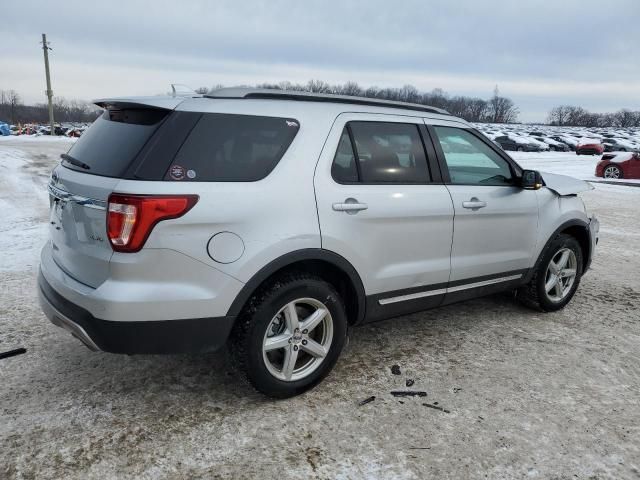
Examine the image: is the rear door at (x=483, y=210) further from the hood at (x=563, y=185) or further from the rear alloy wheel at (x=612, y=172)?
the rear alloy wheel at (x=612, y=172)

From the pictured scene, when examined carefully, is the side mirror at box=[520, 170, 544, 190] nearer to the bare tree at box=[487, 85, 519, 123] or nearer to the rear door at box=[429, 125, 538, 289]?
the rear door at box=[429, 125, 538, 289]

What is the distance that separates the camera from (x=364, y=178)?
3.42 meters

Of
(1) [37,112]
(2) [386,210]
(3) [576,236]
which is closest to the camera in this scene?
(2) [386,210]

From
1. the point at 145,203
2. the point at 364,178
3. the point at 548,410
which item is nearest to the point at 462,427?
the point at 548,410

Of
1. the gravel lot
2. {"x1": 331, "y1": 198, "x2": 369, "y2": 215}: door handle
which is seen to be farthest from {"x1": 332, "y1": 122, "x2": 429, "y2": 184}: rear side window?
the gravel lot

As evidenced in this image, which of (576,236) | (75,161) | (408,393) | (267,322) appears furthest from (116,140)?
(576,236)

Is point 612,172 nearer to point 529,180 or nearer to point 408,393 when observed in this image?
point 529,180

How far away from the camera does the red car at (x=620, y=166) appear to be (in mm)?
18875

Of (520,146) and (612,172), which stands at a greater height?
(520,146)

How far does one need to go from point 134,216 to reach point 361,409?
1.71 m

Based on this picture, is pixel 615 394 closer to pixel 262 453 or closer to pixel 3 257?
pixel 262 453

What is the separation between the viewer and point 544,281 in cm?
475

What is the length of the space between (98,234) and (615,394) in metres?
3.27

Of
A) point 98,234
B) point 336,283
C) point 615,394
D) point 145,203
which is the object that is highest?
point 145,203
